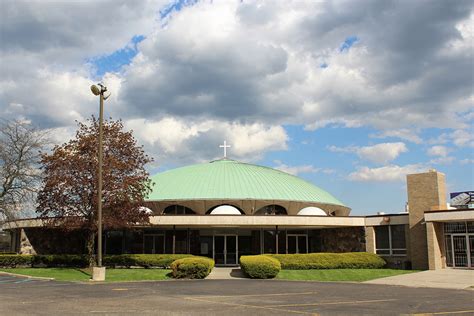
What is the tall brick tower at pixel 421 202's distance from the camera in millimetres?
32531

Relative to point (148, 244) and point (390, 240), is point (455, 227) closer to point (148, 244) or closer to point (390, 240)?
point (390, 240)

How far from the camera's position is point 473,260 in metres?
30.6

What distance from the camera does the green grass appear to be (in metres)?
27.7

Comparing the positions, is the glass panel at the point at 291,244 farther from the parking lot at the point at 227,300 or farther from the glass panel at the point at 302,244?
the parking lot at the point at 227,300

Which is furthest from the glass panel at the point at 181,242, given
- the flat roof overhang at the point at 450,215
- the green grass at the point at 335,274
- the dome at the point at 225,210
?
the flat roof overhang at the point at 450,215

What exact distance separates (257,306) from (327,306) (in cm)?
205

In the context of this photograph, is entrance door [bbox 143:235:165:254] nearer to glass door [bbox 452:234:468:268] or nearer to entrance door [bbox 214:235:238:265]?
entrance door [bbox 214:235:238:265]

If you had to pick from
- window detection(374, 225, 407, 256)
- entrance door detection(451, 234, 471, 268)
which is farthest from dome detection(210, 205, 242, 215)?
entrance door detection(451, 234, 471, 268)

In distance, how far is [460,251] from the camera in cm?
3116

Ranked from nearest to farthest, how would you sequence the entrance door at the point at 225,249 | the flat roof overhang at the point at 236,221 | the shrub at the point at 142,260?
the shrub at the point at 142,260 < the flat roof overhang at the point at 236,221 < the entrance door at the point at 225,249

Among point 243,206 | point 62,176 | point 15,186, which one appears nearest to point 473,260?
point 243,206

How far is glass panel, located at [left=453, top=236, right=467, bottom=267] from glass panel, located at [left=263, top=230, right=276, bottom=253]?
1314 centimetres

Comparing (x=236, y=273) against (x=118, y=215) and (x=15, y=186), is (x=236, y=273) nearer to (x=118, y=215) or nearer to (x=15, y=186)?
(x=118, y=215)

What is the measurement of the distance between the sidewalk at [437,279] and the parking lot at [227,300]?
3.13 meters
